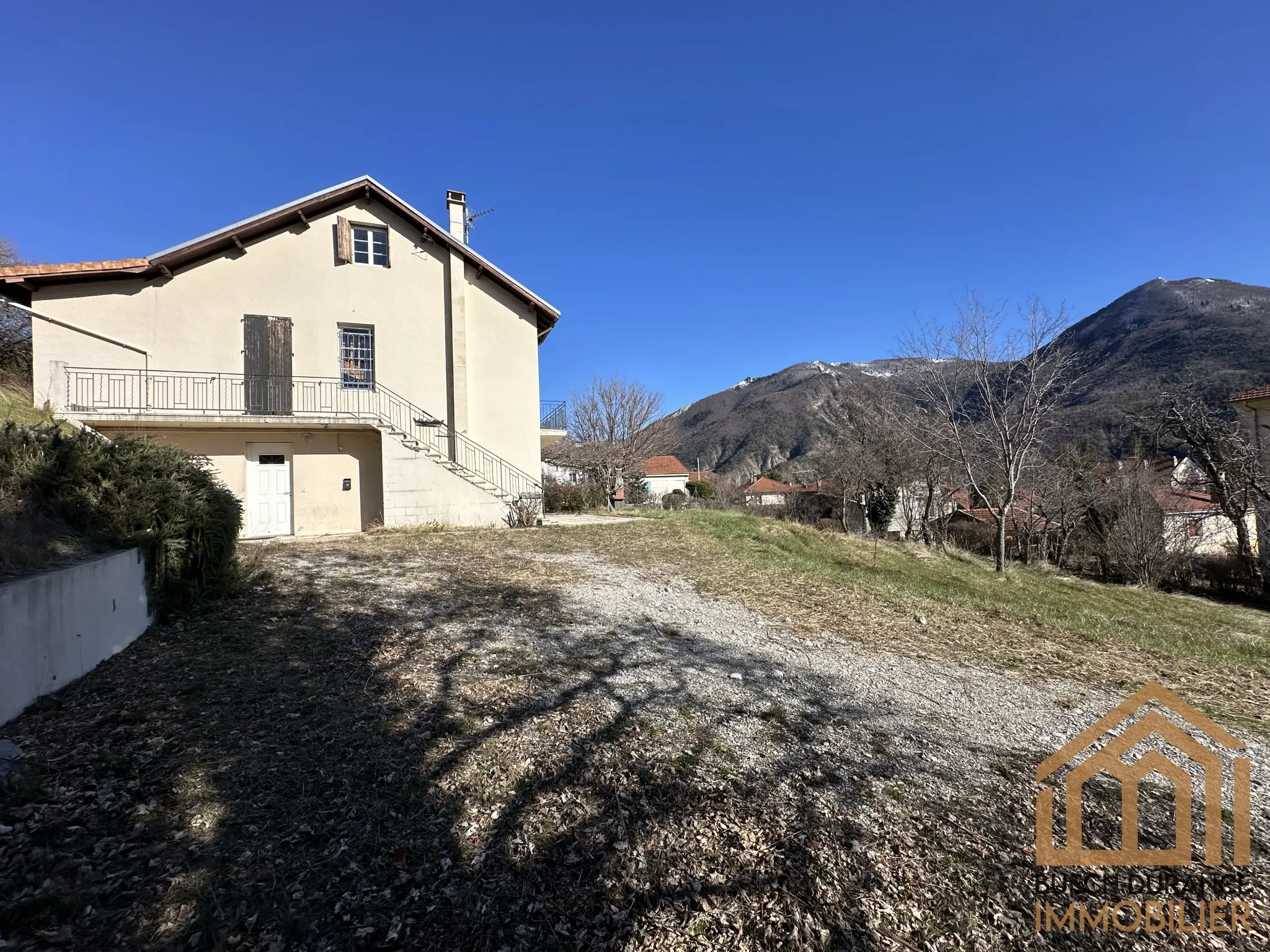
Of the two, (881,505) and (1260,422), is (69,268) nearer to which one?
(881,505)

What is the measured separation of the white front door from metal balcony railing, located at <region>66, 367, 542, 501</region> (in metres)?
1.07

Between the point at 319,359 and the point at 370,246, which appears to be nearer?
the point at 319,359

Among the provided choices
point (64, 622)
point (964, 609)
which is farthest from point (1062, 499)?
point (64, 622)

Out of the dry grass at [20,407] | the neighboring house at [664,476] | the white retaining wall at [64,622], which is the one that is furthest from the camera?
the neighboring house at [664,476]

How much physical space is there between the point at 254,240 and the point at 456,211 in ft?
18.6

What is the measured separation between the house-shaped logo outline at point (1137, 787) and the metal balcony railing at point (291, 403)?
1285 cm

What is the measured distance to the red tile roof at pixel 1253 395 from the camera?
1681cm

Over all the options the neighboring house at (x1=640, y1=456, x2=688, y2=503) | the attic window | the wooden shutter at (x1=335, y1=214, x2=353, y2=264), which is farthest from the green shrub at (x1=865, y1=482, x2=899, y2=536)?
the neighboring house at (x1=640, y1=456, x2=688, y2=503)

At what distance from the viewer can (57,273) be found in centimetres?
1154

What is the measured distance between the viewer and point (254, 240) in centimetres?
1336

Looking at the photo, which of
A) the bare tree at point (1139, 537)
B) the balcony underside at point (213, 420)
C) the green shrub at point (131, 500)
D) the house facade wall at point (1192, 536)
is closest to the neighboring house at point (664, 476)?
the bare tree at point (1139, 537)

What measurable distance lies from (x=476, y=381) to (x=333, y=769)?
43.2 ft

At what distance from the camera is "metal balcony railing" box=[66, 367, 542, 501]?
474 inches

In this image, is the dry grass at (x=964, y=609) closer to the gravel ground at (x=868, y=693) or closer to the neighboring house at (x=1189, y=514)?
the gravel ground at (x=868, y=693)
